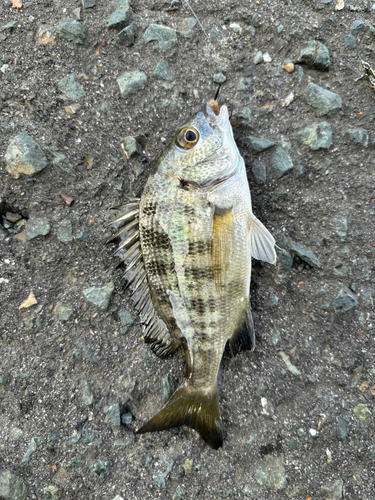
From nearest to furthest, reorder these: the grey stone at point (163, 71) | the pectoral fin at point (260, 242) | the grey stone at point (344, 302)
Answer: the pectoral fin at point (260, 242)
the grey stone at point (344, 302)
the grey stone at point (163, 71)

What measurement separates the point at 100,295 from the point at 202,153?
3.96 ft

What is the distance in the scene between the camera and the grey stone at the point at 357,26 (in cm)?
251

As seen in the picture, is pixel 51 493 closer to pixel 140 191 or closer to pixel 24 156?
pixel 140 191

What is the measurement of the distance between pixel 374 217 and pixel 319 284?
1.99ft

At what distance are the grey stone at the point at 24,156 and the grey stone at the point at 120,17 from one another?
101 centimetres

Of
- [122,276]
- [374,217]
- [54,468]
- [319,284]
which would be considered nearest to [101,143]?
[122,276]

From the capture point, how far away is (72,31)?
2516mm

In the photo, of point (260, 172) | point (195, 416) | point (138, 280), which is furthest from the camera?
point (260, 172)

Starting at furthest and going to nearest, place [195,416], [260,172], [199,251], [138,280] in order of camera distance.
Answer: [260,172] → [138,280] → [195,416] → [199,251]

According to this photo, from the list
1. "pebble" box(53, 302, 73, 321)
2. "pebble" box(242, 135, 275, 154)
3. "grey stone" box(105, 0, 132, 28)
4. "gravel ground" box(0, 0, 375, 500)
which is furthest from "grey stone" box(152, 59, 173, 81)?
"pebble" box(53, 302, 73, 321)

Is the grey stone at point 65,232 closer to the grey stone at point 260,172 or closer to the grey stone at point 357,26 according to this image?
the grey stone at point 260,172

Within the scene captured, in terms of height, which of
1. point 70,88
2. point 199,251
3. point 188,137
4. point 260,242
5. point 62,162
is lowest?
point 260,242

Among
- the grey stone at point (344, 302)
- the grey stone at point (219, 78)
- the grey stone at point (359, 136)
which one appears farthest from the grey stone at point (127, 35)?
the grey stone at point (344, 302)

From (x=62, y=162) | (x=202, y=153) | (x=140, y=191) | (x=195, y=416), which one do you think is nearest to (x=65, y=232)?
(x=62, y=162)
